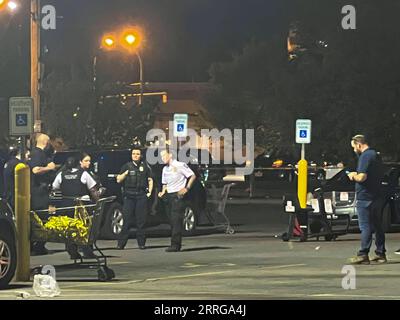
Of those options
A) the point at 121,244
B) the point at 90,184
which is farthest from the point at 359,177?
the point at 121,244

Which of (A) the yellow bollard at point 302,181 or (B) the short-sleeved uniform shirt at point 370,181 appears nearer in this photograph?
(B) the short-sleeved uniform shirt at point 370,181

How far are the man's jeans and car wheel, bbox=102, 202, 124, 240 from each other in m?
7.06

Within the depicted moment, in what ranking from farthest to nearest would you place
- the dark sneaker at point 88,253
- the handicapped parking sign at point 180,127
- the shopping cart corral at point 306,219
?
the handicapped parking sign at point 180,127, the shopping cart corral at point 306,219, the dark sneaker at point 88,253

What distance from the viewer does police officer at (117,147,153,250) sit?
18.1 meters

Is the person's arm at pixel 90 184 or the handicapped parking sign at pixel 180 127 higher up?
the handicapped parking sign at pixel 180 127

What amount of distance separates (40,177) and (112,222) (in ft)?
12.4

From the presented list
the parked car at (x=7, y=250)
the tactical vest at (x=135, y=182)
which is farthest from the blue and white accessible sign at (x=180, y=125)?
the parked car at (x=7, y=250)

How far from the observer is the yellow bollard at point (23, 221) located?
12594 mm

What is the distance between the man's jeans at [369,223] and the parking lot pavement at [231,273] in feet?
1.06

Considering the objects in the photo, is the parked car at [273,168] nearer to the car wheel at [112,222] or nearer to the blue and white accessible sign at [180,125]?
the blue and white accessible sign at [180,125]

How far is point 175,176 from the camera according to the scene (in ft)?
58.2

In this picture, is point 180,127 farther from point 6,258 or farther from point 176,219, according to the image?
point 6,258
